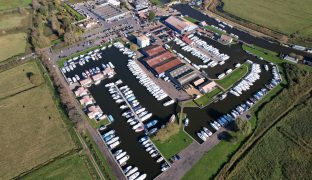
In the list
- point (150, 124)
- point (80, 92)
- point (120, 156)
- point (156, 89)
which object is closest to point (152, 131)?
point (150, 124)

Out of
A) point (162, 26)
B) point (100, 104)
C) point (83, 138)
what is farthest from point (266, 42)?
point (83, 138)

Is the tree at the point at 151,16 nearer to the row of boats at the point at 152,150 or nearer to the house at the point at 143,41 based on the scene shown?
the house at the point at 143,41

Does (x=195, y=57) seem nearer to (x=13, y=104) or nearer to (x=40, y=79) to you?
(x=40, y=79)

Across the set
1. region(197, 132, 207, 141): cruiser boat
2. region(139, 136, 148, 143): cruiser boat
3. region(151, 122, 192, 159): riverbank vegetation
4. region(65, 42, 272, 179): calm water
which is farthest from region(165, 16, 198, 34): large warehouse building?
region(139, 136, 148, 143): cruiser boat

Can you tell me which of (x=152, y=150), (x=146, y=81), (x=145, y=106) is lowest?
(x=152, y=150)

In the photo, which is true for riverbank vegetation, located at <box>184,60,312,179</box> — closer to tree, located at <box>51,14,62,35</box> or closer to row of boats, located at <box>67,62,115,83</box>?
row of boats, located at <box>67,62,115,83</box>

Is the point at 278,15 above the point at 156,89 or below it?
above

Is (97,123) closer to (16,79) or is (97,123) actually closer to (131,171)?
(131,171)
